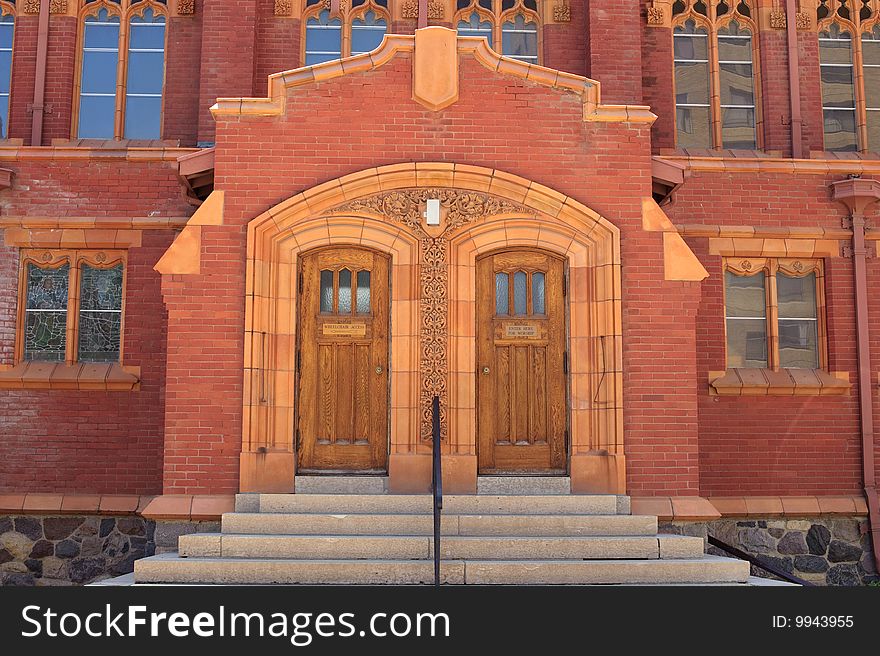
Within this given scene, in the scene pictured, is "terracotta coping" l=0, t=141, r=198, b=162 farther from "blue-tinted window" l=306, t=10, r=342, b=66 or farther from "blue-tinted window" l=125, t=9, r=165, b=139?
"blue-tinted window" l=306, t=10, r=342, b=66

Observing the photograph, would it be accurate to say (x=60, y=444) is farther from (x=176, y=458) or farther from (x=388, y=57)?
(x=388, y=57)

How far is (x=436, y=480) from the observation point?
27.1ft

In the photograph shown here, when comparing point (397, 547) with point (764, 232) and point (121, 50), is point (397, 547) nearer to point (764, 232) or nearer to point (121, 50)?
point (764, 232)

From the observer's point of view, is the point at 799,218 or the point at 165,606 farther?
the point at 799,218

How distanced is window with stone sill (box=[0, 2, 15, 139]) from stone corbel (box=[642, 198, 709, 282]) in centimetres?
849

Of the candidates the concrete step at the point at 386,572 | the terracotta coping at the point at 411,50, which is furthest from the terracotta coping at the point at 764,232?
the concrete step at the point at 386,572

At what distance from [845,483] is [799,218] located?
337 cm

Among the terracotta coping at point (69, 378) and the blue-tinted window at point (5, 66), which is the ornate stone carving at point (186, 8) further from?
the terracotta coping at point (69, 378)

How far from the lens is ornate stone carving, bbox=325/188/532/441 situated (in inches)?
398

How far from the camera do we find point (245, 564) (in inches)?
331

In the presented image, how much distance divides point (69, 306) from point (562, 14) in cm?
751

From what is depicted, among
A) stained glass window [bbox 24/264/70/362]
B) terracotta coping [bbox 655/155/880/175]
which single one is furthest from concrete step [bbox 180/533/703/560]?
terracotta coping [bbox 655/155/880/175]

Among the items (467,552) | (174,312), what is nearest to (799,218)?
(467,552)

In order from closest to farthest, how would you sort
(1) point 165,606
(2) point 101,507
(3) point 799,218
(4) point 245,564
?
(1) point 165,606
(4) point 245,564
(2) point 101,507
(3) point 799,218
